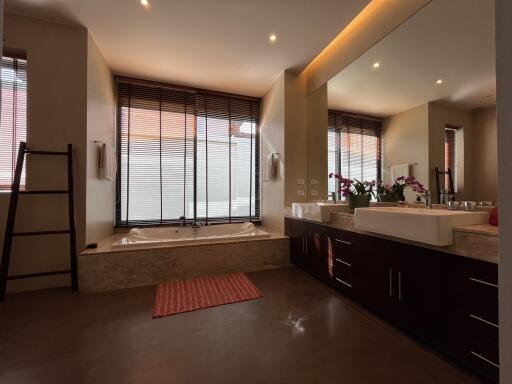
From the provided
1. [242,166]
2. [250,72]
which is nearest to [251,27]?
[250,72]

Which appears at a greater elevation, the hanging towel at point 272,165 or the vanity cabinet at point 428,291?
the hanging towel at point 272,165

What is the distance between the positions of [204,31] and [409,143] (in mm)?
2249

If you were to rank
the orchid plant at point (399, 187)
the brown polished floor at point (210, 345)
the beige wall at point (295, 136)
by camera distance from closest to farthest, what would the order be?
the brown polished floor at point (210, 345) < the orchid plant at point (399, 187) < the beige wall at point (295, 136)

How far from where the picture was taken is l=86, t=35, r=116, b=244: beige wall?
2.49 m

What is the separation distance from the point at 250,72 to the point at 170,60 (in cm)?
101

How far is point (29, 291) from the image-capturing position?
2293 millimetres

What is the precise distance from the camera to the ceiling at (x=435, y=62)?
155cm

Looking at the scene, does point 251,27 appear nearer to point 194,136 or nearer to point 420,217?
point 194,136

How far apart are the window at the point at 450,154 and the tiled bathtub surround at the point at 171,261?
1.82 meters

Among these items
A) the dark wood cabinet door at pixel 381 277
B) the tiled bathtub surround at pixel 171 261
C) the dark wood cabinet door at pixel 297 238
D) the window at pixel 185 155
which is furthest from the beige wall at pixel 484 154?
the window at pixel 185 155

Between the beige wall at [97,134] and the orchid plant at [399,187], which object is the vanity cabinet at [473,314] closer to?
the orchid plant at [399,187]

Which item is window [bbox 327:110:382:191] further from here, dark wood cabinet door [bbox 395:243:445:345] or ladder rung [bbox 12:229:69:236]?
ladder rung [bbox 12:229:69:236]

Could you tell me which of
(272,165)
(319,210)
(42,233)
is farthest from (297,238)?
(42,233)

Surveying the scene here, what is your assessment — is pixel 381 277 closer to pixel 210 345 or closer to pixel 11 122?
pixel 210 345
